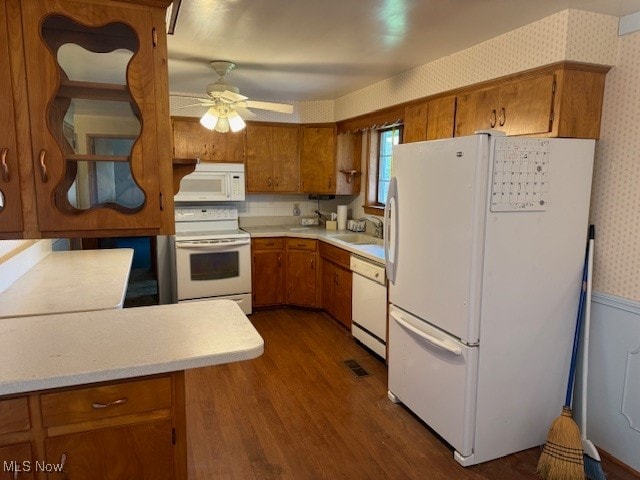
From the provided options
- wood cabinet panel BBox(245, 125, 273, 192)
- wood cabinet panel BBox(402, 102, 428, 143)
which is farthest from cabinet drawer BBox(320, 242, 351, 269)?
wood cabinet panel BBox(402, 102, 428, 143)

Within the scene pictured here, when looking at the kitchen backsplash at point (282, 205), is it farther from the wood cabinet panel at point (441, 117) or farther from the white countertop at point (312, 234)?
the wood cabinet panel at point (441, 117)

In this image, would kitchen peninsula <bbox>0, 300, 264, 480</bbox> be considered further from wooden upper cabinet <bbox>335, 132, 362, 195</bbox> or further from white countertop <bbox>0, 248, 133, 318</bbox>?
wooden upper cabinet <bbox>335, 132, 362, 195</bbox>

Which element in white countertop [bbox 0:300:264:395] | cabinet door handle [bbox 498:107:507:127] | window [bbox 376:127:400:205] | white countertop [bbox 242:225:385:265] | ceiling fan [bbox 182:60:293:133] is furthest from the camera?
window [bbox 376:127:400:205]

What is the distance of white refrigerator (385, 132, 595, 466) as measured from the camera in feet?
6.79

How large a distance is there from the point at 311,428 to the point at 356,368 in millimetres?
877

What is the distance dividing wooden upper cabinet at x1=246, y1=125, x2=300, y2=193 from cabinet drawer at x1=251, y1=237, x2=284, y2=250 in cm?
61

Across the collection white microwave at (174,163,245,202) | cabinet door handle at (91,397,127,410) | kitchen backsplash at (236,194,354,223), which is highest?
white microwave at (174,163,245,202)

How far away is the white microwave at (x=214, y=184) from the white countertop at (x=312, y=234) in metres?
0.45

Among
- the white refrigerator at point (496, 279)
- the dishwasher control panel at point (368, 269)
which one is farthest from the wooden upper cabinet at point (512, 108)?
the dishwasher control panel at point (368, 269)

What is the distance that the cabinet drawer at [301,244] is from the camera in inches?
179

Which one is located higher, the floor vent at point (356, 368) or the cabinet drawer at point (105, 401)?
the cabinet drawer at point (105, 401)

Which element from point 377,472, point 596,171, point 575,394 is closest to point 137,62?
point 377,472

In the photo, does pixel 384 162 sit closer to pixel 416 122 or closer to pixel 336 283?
pixel 416 122

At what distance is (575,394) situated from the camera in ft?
8.13
